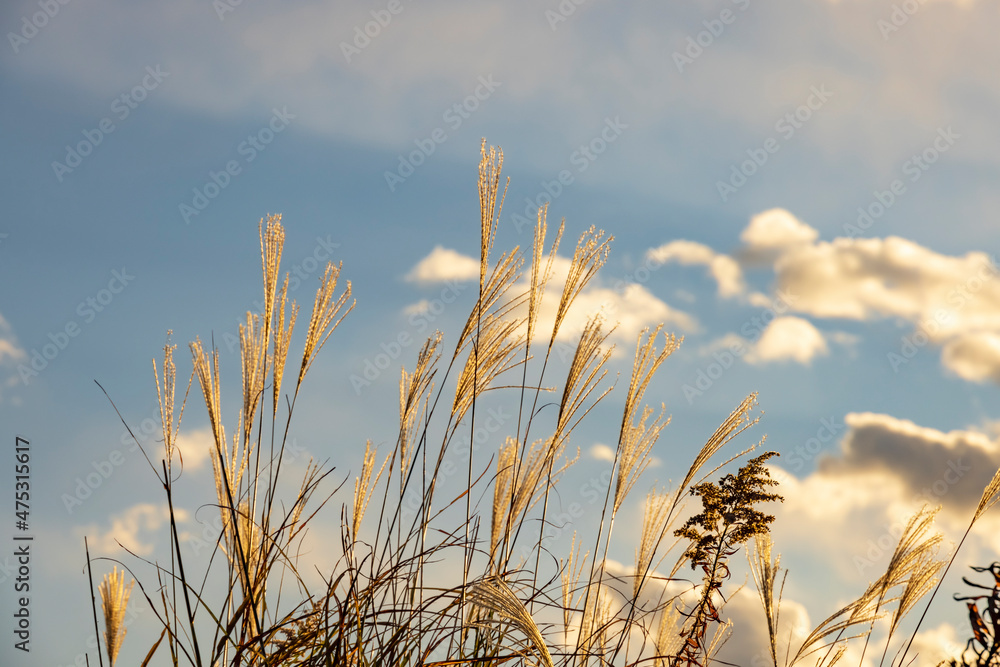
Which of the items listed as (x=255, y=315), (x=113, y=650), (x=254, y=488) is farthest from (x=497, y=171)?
(x=113, y=650)

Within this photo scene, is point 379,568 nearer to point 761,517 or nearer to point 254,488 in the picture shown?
point 254,488

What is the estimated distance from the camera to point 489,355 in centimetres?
257

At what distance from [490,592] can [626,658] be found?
4.01 ft

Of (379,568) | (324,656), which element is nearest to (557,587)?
(379,568)

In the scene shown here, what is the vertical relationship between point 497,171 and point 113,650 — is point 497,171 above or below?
above

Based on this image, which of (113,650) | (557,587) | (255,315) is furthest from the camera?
(113,650)

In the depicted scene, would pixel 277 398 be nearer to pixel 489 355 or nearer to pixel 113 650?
pixel 489 355

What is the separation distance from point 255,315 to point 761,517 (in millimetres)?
1886

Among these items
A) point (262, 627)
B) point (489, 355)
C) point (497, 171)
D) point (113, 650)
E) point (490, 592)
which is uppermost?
point (497, 171)

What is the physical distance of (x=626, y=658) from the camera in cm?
255

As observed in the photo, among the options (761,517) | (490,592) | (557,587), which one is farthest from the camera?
(761,517)

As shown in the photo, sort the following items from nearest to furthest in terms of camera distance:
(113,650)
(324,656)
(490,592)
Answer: (490,592), (324,656), (113,650)

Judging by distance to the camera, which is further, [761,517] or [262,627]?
[761,517]

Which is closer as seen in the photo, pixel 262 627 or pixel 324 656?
pixel 324 656
